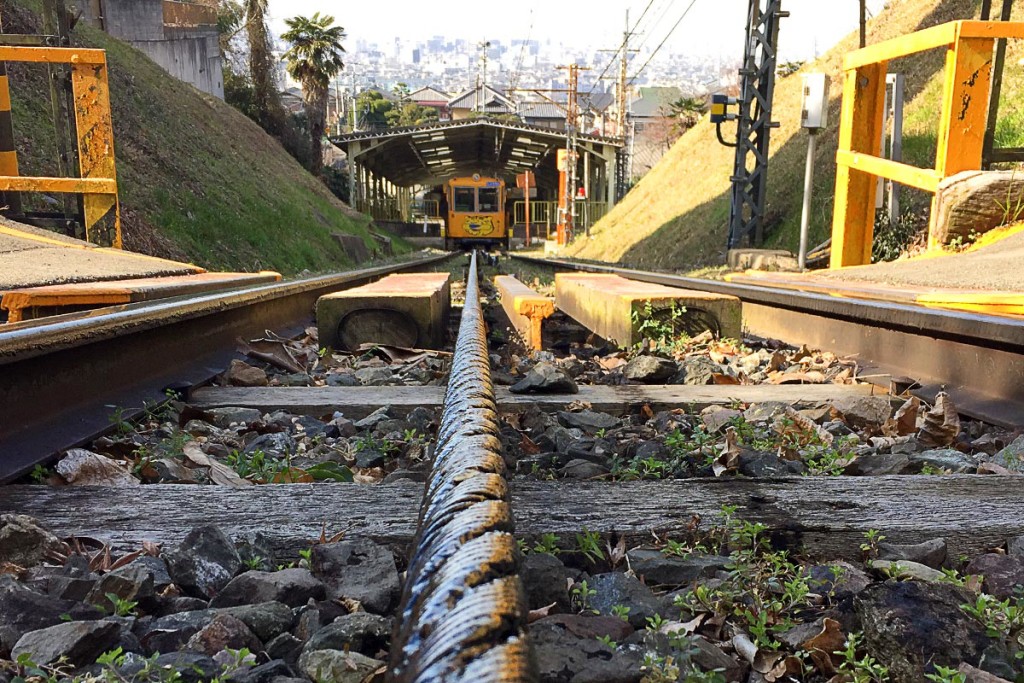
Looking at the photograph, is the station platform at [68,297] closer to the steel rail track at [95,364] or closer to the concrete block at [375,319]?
the steel rail track at [95,364]

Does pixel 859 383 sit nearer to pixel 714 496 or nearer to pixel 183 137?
pixel 714 496

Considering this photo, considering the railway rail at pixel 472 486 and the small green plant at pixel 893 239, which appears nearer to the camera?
the railway rail at pixel 472 486

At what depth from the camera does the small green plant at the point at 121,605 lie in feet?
4.24

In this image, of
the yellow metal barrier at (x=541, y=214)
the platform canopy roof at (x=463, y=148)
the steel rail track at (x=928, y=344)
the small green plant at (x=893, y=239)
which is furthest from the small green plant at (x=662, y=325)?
the yellow metal barrier at (x=541, y=214)

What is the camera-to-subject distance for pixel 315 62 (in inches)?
1559

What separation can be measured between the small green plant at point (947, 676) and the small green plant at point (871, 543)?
1.32 ft

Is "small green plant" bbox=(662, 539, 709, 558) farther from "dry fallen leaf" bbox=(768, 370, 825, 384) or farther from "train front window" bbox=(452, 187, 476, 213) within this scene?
"train front window" bbox=(452, 187, 476, 213)

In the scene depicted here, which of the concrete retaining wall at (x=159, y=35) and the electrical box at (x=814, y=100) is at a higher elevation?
the concrete retaining wall at (x=159, y=35)

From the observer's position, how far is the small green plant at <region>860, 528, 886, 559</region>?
1.54 metres

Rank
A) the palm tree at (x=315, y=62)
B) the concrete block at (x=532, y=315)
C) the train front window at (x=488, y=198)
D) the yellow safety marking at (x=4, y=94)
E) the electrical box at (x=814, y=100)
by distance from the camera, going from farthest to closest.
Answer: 1. the palm tree at (x=315, y=62)
2. the train front window at (x=488, y=198)
3. the electrical box at (x=814, y=100)
4. the yellow safety marking at (x=4, y=94)
5. the concrete block at (x=532, y=315)

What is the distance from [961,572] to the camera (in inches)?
59.4

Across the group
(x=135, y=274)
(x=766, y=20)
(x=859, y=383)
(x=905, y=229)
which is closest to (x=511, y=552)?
(x=859, y=383)

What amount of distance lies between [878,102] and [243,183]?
1472 cm

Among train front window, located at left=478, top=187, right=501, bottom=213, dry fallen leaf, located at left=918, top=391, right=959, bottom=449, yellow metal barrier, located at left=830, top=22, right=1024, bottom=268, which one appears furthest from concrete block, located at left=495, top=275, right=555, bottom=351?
train front window, located at left=478, top=187, right=501, bottom=213
